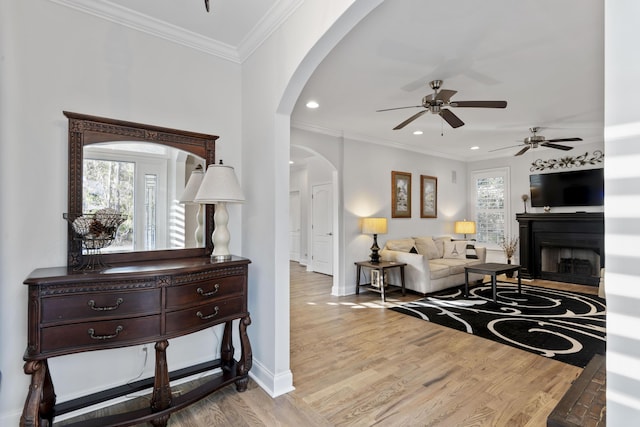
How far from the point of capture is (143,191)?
7.77 feet

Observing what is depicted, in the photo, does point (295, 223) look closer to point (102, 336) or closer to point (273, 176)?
point (273, 176)

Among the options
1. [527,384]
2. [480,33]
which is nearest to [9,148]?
[480,33]

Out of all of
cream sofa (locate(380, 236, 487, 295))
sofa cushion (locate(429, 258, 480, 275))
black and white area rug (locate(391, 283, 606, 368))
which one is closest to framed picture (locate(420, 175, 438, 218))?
cream sofa (locate(380, 236, 487, 295))

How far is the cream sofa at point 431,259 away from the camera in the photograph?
5117 mm

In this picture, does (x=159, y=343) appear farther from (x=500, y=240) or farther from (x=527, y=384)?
(x=500, y=240)

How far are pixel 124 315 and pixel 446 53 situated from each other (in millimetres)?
3058

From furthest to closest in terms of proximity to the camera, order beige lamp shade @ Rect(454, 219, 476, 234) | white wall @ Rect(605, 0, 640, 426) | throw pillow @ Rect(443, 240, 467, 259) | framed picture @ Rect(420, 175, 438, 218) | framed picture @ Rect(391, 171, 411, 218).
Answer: beige lamp shade @ Rect(454, 219, 476, 234) → framed picture @ Rect(420, 175, 438, 218) → throw pillow @ Rect(443, 240, 467, 259) → framed picture @ Rect(391, 171, 411, 218) → white wall @ Rect(605, 0, 640, 426)

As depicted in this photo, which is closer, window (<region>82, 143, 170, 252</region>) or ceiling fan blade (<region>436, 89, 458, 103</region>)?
window (<region>82, 143, 170, 252</region>)

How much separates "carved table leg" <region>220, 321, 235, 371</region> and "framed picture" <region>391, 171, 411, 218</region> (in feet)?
13.7

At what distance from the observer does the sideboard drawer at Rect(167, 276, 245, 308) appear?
1925mm

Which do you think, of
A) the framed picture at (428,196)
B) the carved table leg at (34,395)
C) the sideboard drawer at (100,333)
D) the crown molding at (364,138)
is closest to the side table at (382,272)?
the framed picture at (428,196)

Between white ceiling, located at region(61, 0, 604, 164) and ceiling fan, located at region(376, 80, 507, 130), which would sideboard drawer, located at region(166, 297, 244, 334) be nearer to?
white ceiling, located at region(61, 0, 604, 164)

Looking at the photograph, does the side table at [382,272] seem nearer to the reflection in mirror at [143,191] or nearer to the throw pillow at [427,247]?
the throw pillow at [427,247]

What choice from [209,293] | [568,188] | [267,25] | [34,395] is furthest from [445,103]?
[568,188]
